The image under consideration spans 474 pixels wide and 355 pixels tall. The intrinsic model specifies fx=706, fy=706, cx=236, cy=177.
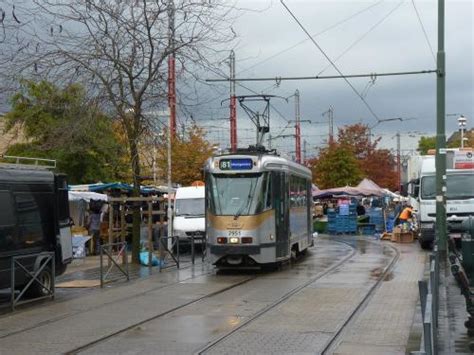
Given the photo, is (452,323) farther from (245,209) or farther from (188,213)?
(188,213)

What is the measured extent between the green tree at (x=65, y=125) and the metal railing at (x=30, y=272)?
6.32 metres

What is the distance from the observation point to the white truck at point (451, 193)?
981 inches

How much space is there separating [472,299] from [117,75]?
13377mm

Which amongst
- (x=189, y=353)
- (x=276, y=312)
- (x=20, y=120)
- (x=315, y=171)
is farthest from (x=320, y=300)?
(x=315, y=171)

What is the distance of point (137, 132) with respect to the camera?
2062 centimetres

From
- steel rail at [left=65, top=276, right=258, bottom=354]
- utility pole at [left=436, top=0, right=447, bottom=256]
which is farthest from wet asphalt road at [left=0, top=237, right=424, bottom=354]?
utility pole at [left=436, top=0, right=447, bottom=256]

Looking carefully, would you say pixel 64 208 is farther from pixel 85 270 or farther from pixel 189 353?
pixel 189 353

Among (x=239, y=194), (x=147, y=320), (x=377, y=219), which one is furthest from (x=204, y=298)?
(x=377, y=219)

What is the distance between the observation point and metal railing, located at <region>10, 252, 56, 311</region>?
12769mm

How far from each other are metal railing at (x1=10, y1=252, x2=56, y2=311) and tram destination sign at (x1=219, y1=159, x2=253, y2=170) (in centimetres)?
583

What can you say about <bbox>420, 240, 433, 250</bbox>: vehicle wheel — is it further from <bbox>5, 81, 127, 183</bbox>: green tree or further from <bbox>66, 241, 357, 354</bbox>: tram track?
<bbox>5, 81, 127, 183</bbox>: green tree

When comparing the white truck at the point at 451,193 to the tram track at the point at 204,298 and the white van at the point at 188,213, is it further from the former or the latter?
the white van at the point at 188,213

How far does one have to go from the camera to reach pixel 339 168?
64.7 metres

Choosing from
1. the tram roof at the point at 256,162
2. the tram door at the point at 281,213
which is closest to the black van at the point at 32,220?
the tram roof at the point at 256,162
